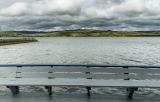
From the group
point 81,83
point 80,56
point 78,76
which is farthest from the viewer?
point 80,56

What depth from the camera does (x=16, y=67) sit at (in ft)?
25.1

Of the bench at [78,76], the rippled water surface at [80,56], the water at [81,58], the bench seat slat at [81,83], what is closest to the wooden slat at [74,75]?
the bench at [78,76]

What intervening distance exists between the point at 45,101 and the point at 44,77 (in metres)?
1.29

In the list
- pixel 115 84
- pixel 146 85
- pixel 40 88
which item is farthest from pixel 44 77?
pixel 40 88

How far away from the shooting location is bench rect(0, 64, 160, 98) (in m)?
6.66

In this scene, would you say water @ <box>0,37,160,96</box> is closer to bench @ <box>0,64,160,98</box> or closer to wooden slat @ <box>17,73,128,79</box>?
bench @ <box>0,64,160,98</box>

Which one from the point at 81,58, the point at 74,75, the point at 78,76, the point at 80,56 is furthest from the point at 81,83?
the point at 80,56

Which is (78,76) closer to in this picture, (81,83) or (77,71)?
(77,71)

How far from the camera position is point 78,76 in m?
7.28

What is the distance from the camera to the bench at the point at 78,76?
666 cm

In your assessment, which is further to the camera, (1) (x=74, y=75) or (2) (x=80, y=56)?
(2) (x=80, y=56)

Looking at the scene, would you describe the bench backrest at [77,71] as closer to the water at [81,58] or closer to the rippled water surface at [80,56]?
the water at [81,58]

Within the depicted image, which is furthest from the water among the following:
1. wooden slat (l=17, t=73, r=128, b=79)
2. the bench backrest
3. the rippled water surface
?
wooden slat (l=17, t=73, r=128, b=79)

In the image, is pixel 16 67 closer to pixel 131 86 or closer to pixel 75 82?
pixel 75 82
